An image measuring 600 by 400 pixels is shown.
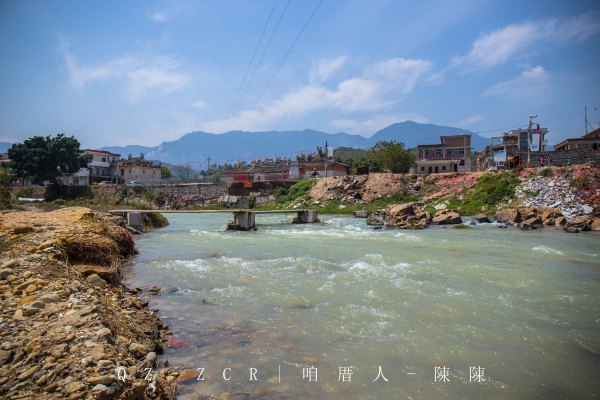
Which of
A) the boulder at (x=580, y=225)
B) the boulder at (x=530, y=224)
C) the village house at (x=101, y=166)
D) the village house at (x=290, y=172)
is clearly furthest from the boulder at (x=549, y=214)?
the village house at (x=101, y=166)

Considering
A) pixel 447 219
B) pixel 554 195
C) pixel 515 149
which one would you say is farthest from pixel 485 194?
pixel 515 149

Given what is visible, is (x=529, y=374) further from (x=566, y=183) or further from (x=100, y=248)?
(x=566, y=183)

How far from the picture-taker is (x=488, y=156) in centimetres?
5659

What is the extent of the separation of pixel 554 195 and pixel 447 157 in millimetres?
31182

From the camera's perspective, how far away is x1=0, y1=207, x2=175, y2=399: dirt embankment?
3645 millimetres

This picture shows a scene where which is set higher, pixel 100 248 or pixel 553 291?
pixel 100 248

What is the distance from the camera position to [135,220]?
22953 millimetres

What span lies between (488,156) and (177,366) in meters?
60.3

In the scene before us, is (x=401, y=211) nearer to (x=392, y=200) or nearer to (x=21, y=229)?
(x=392, y=200)

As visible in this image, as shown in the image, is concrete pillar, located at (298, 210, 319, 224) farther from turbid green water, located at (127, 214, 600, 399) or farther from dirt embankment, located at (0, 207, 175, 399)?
dirt embankment, located at (0, 207, 175, 399)

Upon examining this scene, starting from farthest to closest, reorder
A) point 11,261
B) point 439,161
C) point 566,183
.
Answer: point 439,161
point 566,183
point 11,261

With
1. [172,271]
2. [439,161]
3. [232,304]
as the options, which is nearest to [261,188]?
[439,161]

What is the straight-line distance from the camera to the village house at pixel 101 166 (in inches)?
2621

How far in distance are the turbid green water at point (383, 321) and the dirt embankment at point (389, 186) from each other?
84.2ft
